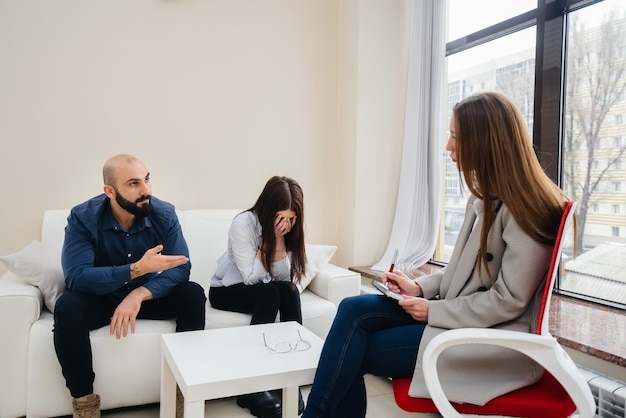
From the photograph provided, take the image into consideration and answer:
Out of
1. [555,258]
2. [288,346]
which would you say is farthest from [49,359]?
[555,258]

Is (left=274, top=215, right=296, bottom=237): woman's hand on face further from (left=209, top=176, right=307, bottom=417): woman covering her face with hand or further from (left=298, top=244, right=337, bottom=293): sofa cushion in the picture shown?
(left=298, top=244, right=337, bottom=293): sofa cushion

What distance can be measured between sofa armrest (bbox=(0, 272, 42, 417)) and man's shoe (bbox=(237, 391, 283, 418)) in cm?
97

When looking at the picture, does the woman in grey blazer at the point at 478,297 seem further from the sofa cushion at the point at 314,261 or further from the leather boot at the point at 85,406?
the sofa cushion at the point at 314,261

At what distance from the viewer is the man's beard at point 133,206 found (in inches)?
92.4

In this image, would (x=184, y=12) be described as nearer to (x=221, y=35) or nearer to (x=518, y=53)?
(x=221, y=35)

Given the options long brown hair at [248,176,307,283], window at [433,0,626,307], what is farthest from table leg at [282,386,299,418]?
window at [433,0,626,307]

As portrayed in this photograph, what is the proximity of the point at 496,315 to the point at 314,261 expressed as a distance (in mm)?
1670

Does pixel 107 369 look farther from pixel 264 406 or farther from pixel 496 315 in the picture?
pixel 496 315

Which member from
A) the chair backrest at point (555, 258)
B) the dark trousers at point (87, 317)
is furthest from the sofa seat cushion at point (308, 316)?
the chair backrest at point (555, 258)

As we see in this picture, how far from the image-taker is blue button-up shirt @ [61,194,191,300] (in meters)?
2.22

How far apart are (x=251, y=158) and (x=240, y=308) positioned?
135 cm

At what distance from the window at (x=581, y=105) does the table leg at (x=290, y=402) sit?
1.67m

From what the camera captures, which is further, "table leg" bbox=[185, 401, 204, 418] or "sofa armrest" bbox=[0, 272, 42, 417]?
"sofa armrest" bbox=[0, 272, 42, 417]

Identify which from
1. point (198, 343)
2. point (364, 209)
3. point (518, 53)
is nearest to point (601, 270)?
point (518, 53)
